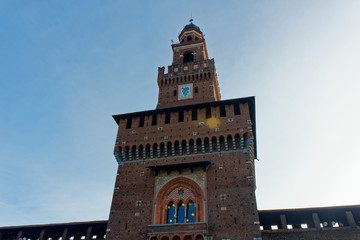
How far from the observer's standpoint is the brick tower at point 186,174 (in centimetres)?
1789

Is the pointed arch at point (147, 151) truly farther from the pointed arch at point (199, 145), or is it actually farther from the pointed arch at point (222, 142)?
the pointed arch at point (222, 142)

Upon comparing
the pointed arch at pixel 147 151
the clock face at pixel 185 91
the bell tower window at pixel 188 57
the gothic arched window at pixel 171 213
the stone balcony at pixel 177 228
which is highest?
the bell tower window at pixel 188 57

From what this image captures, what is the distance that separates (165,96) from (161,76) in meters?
2.86

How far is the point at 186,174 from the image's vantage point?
20.4 meters

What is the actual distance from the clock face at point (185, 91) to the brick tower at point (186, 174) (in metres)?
3.90

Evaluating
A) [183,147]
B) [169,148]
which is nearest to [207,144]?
[183,147]

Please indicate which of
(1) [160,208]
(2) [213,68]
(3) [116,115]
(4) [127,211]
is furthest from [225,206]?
(2) [213,68]

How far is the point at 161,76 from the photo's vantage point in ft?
98.5

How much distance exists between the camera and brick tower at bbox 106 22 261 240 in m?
17.9

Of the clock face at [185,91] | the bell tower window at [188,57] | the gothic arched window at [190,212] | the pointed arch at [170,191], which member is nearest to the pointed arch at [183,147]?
the pointed arch at [170,191]

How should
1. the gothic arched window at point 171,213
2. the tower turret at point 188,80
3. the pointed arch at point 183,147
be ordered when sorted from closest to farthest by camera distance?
the gothic arched window at point 171,213
the pointed arch at point 183,147
the tower turret at point 188,80

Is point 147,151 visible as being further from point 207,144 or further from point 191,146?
point 207,144

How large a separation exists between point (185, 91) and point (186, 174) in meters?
10.1

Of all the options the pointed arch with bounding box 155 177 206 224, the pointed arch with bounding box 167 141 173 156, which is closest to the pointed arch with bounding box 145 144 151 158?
the pointed arch with bounding box 167 141 173 156
